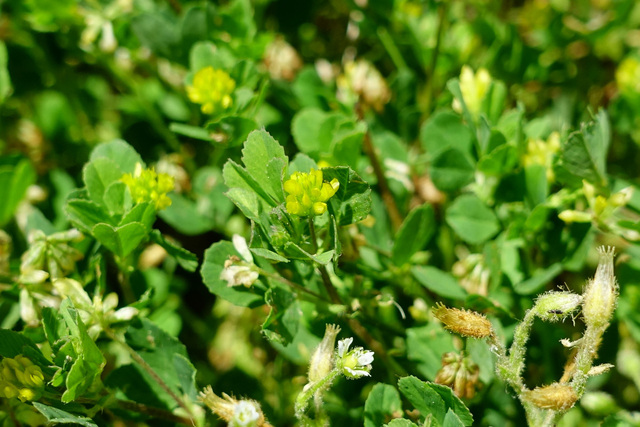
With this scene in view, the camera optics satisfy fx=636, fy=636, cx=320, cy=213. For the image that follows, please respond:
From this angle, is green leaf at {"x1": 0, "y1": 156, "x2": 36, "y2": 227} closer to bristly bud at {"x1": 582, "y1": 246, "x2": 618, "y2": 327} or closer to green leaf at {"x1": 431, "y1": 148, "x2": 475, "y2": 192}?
green leaf at {"x1": 431, "y1": 148, "x2": 475, "y2": 192}

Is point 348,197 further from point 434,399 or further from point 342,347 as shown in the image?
point 434,399

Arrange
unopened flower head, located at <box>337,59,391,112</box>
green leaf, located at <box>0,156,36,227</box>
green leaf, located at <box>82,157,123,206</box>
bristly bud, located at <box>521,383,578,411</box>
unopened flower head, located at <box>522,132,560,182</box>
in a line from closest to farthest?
bristly bud, located at <box>521,383,578,411</box>, green leaf, located at <box>82,157,123,206</box>, unopened flower head, located at <box>522,132,560,182</box>, green leaf, located at <box>0,156,36,227</box>, unopened flower head, located at <box>337,59,391,112</box>

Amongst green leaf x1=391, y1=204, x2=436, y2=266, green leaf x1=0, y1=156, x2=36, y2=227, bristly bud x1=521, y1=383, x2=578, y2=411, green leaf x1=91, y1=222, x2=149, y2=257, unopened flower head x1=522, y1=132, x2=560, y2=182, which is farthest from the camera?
green leaf x1=0, y1=156, x2=36, y2=227

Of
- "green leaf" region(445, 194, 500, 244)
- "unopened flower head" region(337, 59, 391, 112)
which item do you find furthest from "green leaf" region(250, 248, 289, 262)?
"unopened flower head" region(337, 59, 391, 112)

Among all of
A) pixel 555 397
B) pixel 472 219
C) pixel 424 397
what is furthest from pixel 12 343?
pixel 472 219

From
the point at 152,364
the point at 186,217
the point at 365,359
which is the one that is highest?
the point at 365,359

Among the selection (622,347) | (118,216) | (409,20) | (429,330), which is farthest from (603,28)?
(118,216)

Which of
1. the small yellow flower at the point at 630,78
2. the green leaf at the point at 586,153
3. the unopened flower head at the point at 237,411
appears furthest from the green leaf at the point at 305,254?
the small yellow flower at the point at 630,78

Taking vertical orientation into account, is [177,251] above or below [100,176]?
below
